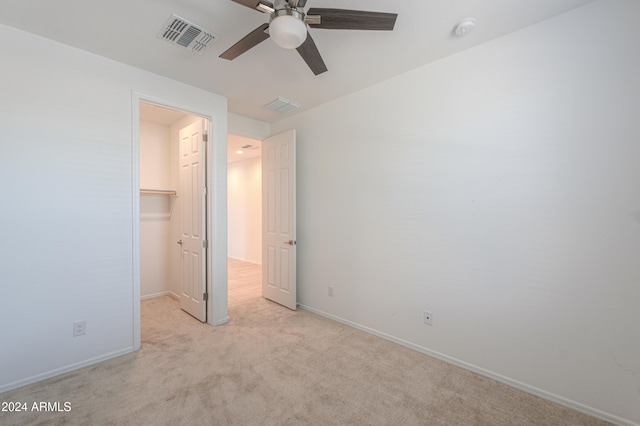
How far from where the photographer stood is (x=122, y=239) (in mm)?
2523

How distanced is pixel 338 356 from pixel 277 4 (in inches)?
106

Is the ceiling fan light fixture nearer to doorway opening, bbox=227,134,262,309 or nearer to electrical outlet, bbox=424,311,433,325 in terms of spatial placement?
electrical outlet, bbox=424,311,433,325

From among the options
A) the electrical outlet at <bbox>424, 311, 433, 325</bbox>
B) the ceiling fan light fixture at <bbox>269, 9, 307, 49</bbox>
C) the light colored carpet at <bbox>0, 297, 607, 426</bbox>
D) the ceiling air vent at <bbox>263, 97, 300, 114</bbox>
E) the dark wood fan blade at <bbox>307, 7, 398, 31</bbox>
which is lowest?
the light colored carpet at <bbox>0, 297, 607, 426</bbox>

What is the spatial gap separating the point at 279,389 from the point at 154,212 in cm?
347

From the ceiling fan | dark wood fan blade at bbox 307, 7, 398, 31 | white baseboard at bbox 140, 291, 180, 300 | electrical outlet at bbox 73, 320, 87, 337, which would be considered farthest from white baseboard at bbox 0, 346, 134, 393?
dark wood fan blade at bbox 307, 7, 398, 31

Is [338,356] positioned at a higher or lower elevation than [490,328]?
lower

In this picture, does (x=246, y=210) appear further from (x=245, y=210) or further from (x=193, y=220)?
(x=193, y=220)

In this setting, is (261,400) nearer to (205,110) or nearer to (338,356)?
(338,356)

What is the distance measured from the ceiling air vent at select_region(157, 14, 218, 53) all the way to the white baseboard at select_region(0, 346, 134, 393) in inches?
109

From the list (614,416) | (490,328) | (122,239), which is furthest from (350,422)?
(122,239)

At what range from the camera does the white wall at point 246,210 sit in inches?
262

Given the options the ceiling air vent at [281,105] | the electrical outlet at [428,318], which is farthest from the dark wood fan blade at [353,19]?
the electrical outlet at [428,318]

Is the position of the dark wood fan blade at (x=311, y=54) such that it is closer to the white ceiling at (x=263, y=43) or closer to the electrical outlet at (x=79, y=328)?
the white ceiling at (x=263, y=43)

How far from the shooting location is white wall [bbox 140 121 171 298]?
413 centimetres
